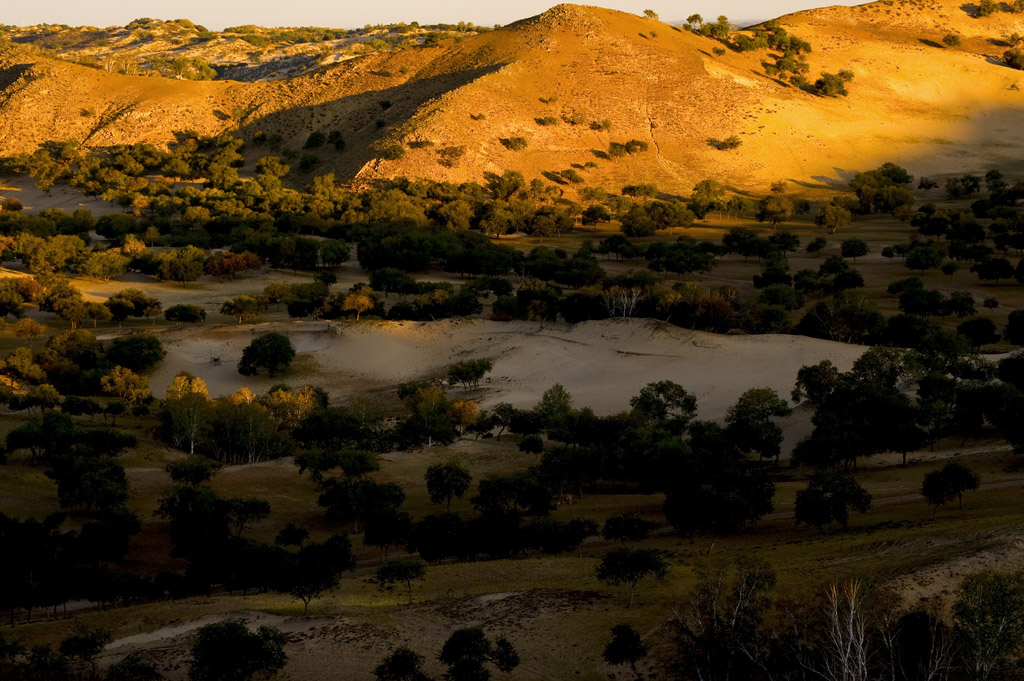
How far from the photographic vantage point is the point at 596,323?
9962 centimetres

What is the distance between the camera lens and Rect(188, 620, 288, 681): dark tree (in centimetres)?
3584

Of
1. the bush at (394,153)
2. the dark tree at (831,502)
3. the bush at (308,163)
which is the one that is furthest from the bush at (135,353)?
the bush at (308,163)

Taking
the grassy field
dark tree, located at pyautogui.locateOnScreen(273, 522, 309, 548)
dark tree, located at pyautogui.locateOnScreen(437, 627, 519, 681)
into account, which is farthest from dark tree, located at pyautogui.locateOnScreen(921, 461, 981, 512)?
dark tree, located at pyautogui.locateOnScreen(273, 522, 309, 548)

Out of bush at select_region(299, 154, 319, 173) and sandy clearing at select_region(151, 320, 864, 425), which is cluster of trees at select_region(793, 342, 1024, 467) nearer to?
sandy clearing at select_region(151, 320, 864, 425)

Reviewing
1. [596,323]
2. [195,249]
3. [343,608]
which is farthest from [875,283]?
[343,608]

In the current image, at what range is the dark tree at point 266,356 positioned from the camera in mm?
93938

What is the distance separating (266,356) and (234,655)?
60198mm

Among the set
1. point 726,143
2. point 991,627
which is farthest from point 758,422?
point 726,143

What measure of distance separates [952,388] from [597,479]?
2516 centimetres

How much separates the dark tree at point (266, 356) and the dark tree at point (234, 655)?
58.2 meters

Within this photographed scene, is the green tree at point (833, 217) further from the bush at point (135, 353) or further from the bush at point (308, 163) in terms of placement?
the bush at point (135, 353)

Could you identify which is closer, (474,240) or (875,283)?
(875,283)

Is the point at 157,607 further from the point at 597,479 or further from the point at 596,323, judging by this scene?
the point at 596,323

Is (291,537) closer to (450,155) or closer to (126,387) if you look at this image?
(126,387)
